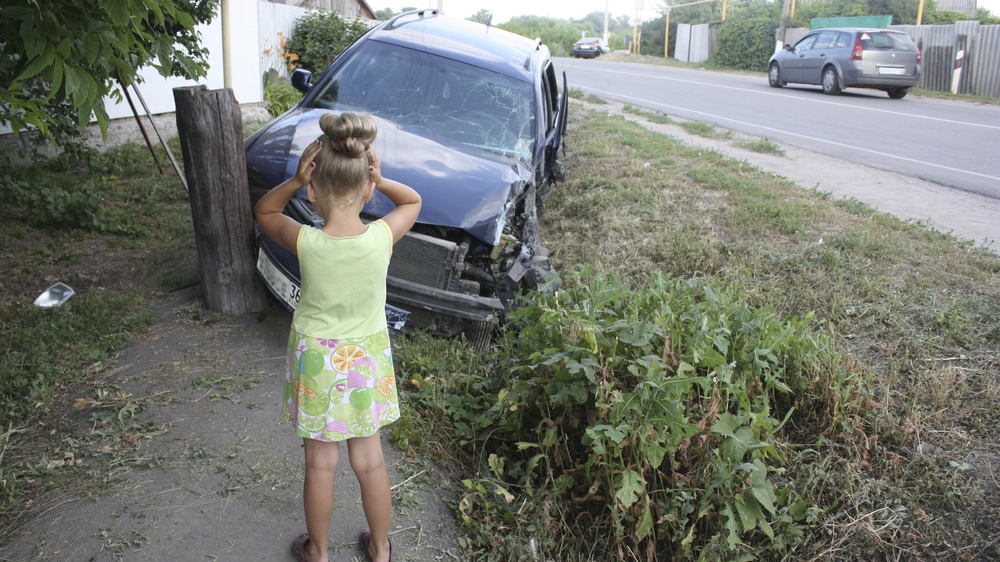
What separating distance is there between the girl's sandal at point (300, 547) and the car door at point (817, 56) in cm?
1758

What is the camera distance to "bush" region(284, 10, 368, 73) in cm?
1360

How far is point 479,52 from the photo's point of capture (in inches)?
222

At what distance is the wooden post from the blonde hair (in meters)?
1.90

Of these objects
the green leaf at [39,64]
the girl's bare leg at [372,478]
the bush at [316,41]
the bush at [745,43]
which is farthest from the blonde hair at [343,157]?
the bush at [745,43]

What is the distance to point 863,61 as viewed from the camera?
51.4ft

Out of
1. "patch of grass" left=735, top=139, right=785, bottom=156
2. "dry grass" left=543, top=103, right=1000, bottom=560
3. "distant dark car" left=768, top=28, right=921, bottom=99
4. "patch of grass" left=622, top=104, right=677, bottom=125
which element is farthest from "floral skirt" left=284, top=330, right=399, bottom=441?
"distant dark car" left=768, top=28, right=921, bottom=99

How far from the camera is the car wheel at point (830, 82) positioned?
53.5ft

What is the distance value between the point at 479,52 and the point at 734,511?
414 cm

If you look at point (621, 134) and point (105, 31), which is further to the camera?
point (621, 134)

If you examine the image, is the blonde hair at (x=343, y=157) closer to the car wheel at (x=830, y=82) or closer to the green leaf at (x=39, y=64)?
the green leaf at (x=39, y=64)

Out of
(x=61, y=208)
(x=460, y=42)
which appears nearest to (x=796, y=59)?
(x=460, y=42)

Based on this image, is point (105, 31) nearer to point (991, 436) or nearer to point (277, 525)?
point (277, 525)

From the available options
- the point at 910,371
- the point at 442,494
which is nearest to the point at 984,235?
the point at 910,371

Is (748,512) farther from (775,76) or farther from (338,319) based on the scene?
(775,76)
